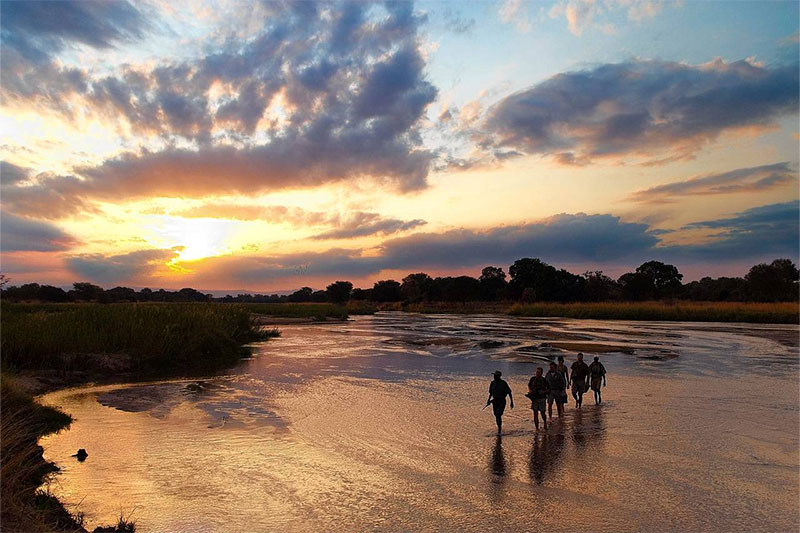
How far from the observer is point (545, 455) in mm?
12680

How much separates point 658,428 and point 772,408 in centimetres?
570

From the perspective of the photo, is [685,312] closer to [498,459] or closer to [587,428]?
[587,428]

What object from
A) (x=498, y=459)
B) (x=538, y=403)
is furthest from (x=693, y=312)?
(x=498, y=459)

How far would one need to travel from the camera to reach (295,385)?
907 inches

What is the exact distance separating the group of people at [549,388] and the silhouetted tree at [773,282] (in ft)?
345

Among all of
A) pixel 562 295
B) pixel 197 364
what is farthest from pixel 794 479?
pixel 562 295

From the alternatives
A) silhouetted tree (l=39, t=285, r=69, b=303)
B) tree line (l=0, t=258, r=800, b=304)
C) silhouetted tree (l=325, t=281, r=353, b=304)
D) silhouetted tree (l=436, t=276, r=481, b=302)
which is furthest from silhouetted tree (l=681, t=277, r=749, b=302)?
silhouetted tree (l=39, t=285, r=69, b=303)

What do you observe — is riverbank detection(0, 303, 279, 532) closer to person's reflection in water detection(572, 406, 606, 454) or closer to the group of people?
the group of people

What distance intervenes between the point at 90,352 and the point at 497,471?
21339mm

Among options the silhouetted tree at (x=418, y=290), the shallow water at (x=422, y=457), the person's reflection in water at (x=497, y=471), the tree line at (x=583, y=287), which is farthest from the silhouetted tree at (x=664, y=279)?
the person's reflection in water at (x=497, y=471)

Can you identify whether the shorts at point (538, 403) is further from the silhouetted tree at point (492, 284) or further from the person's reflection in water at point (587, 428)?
the silhouetted tree at point (492, 284)

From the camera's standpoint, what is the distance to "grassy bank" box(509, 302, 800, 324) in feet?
231

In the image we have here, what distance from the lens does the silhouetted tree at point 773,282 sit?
105m

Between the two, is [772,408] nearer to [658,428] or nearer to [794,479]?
[658,428]
